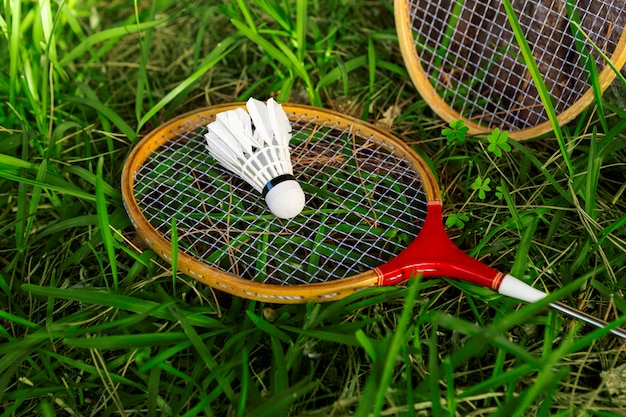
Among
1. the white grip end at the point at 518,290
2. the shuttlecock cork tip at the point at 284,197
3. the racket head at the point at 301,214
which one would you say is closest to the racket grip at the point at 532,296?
the white grip end at the point at 518,290

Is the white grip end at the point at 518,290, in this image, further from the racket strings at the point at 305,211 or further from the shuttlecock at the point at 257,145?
the shuttlecock at the point at 257,145

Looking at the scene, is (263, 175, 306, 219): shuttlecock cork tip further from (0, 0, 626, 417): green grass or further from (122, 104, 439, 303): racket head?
(0, 0, 626, 417): green grass

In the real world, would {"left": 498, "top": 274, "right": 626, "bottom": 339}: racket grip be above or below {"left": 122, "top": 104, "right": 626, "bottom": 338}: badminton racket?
above

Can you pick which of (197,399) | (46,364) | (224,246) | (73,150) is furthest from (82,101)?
(197,399)

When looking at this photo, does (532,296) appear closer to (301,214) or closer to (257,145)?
(301,214)

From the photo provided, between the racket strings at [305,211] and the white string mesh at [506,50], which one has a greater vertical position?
the white string mesh at [506,50]

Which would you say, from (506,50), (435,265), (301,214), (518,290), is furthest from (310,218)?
(506,50)

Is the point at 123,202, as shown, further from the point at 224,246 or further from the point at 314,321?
the point at 314,321

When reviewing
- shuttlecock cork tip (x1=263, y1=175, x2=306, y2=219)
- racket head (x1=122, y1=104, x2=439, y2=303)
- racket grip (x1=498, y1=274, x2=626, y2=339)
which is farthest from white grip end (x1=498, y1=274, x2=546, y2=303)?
shuttlecock cork tip (x1=263, y1=175, x2=306, y2=219)
